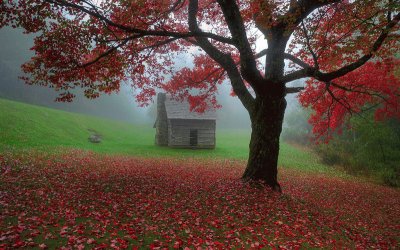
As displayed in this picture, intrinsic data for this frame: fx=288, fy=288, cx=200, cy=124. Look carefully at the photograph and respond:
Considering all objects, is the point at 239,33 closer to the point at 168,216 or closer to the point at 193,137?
the point at 168,216

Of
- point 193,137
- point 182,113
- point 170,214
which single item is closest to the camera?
point 170,214

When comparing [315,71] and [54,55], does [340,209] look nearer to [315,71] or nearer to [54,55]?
[315,71]

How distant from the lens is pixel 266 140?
425 inches

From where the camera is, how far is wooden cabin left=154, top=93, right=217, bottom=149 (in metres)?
33.9

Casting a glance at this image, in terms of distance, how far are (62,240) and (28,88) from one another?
59.7m

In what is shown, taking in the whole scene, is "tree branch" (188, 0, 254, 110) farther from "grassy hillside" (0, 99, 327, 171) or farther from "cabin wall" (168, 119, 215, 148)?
"cabin wall" (168, 119, 215, 148)

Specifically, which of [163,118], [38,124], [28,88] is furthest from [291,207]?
[28,88]

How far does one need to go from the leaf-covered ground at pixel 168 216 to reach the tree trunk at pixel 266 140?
756mm

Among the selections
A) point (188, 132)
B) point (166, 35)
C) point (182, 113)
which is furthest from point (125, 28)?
point (188, 132)

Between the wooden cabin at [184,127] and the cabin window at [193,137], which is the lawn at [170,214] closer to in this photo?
the wooden cabin at [184,127]

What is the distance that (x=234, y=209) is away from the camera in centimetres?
893

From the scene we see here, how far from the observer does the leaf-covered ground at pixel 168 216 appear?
6.46 metres

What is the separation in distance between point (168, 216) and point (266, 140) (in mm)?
4753

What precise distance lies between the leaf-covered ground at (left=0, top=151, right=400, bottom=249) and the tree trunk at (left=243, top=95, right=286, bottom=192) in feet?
2.48
